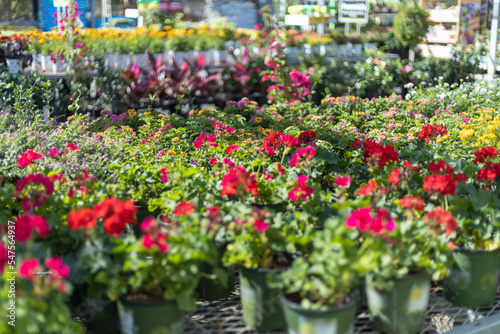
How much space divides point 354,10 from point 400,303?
26.8ft

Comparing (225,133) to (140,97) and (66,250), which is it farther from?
(140,97)

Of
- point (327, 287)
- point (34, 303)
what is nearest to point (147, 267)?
point (34, 303)

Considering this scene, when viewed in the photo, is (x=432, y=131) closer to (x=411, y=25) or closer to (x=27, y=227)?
(x=27, y=227)

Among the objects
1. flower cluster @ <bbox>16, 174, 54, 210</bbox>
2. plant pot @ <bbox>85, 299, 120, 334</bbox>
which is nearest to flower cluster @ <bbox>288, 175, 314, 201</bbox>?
plant pot @ <bbox>85, 299, 120, 334</bbox>

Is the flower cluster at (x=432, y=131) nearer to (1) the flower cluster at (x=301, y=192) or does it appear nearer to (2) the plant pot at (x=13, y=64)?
(1) the flower cluster at (x=301, y=192)

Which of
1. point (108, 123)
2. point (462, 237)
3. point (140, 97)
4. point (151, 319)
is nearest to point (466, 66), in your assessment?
point (140, 97)

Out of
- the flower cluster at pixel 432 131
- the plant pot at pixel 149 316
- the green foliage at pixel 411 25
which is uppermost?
the green foliage at pixel 411 25

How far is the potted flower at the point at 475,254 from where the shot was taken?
2.33m

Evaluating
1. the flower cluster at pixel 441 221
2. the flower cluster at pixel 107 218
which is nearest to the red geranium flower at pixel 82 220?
the flower cluster at pixel 107 218

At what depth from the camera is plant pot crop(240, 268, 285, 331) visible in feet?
6.82

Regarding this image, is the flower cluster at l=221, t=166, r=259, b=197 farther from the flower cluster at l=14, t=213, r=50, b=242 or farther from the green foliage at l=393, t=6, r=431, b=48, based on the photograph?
the green foliage at l=393, t=6, r=431, b=48

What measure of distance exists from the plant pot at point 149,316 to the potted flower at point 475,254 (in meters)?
1.18

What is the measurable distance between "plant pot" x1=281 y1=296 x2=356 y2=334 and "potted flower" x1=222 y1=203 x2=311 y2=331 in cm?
19

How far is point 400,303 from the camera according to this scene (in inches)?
81.3
